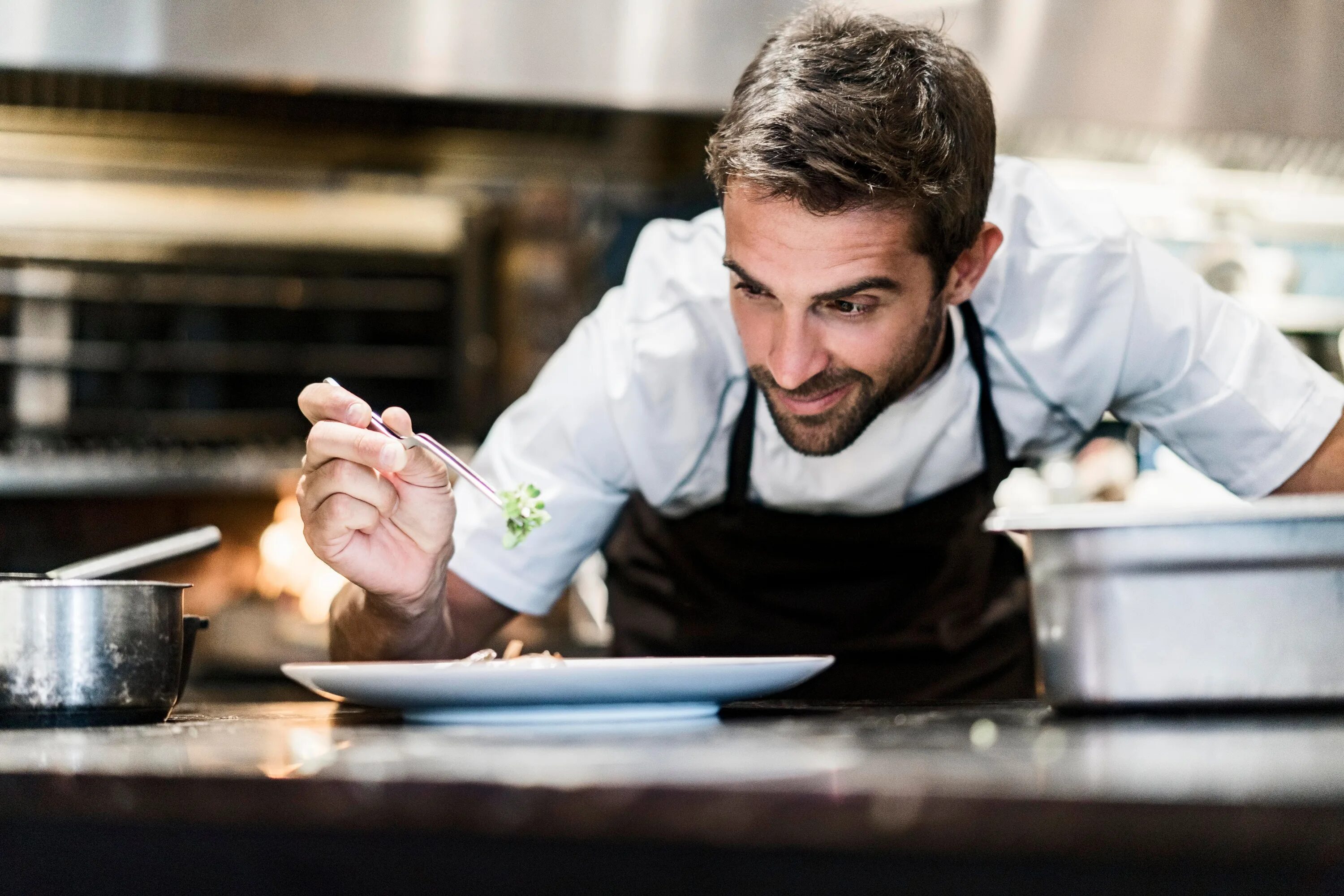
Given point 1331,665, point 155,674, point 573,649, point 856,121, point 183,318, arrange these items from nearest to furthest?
point 1331,665, point 155,674, point 856,121, point 573,649, point 183,318

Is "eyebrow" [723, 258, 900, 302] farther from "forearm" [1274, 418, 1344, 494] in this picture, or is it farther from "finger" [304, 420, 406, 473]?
"forearm" [1274, 418, 1344, 494]

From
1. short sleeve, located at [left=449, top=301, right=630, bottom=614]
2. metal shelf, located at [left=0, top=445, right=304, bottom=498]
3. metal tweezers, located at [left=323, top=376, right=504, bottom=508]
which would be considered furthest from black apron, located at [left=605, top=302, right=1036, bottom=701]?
metal shelf, located at [left=0, top=445, right=304, bottom=498]

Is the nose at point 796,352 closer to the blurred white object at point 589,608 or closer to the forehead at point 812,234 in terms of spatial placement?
the forehead at point 812,234

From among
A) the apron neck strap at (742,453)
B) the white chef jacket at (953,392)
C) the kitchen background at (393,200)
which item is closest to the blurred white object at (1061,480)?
the kitchen background at (393,200)

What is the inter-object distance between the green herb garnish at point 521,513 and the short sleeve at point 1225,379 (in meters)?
0.81

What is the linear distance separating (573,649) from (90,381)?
2.36 metres

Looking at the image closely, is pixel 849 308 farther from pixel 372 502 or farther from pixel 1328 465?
pixel 1328 465

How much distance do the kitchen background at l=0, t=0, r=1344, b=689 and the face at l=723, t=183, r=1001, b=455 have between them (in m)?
0.95

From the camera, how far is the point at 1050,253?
1535mm

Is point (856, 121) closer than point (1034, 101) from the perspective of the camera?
Yes

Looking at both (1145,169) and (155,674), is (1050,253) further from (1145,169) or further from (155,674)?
(1145,169)

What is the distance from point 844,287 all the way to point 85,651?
0.76 m

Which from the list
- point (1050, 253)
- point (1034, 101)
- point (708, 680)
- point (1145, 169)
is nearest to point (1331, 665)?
point (708, 680)

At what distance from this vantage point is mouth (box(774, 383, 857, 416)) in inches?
53.9
